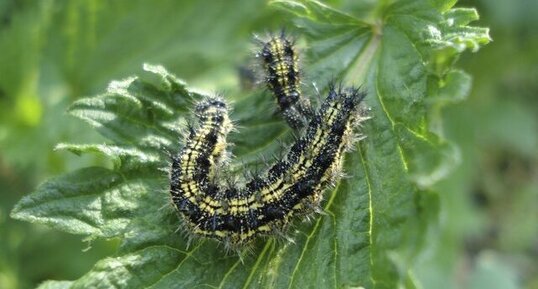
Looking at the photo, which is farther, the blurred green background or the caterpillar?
the blurred green background

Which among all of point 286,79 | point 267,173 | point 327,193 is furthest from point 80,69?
point 327,193

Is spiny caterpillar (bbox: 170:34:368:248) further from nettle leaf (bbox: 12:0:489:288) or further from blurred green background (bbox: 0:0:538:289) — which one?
blurred green background (bbox: 0:0:538:289)

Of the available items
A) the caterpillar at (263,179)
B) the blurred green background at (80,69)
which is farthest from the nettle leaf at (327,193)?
the blurred green background at (80,69)

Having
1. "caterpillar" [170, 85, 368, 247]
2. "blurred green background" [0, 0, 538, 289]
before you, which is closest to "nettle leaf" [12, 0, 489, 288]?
"caterpillar" [170, 85, 368, 247]

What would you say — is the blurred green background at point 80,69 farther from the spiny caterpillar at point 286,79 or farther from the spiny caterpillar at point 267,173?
the spiny caterpillar at point 267,173

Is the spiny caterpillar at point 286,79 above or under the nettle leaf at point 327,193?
above

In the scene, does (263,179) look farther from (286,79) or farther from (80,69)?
(80,69)

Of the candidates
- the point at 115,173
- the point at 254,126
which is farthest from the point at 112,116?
the point at 254,126

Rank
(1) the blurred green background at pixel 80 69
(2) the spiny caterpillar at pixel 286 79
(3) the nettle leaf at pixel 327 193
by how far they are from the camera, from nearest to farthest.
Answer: (3) the nettle leaf at pixel 327 193
(2) the spiny caterpillar at pixel 286 79
(1) the blurred green background at pixel 80 69
